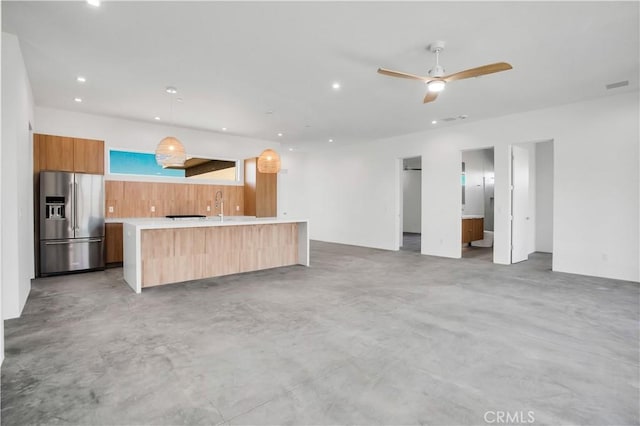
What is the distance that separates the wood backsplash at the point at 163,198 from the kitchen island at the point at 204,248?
1820 millimetres

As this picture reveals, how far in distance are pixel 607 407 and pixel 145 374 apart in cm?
312

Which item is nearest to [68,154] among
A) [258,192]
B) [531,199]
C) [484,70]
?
[258,192]

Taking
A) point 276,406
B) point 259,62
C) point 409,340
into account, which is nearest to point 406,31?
point 259,62

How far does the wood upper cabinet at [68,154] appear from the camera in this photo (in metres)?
A: 5.73

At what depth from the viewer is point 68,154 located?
19.5 feet

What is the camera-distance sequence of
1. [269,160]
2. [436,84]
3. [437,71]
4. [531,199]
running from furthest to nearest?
1. [531,199]
2. [269,160]
3. [436,84]
4. [437,71]

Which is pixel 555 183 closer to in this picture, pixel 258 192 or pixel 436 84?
pixel 436 84

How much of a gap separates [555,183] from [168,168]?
8.33 metres

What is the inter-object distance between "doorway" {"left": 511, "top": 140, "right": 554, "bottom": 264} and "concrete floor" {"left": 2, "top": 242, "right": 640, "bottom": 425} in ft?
8.07

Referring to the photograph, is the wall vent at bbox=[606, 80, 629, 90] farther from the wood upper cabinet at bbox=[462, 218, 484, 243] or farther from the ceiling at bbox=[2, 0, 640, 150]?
the wood upper cabinet at bbox=[462, 218, 484, 243]

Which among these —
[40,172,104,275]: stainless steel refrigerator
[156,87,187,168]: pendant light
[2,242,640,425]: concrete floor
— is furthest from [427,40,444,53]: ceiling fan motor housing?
[40,172,104,275]: stainless steel refrigerator

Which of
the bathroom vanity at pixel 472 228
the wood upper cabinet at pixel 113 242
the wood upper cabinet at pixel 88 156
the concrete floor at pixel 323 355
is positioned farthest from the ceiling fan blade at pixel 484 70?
the wood upper cabinet at pixel 113 242

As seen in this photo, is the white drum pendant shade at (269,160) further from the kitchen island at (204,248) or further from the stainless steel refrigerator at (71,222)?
the stainless steel refrigerator at (71,222)

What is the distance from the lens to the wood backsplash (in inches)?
273
